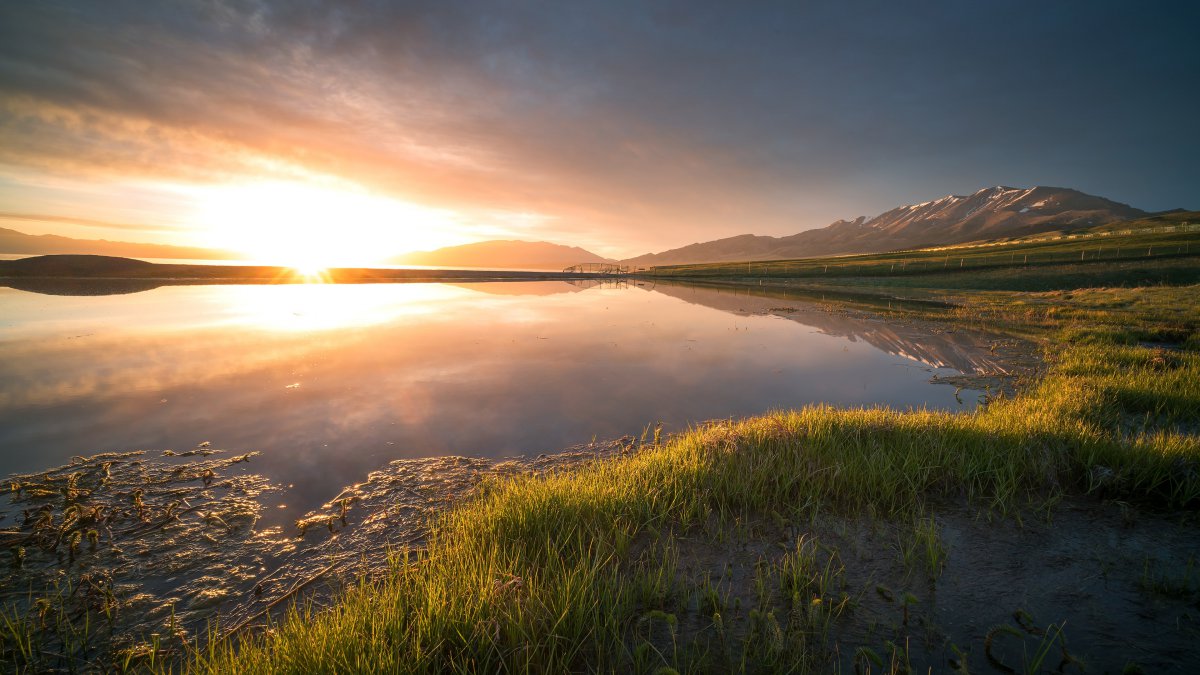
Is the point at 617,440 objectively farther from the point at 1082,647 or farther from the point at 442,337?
the point at 442,337

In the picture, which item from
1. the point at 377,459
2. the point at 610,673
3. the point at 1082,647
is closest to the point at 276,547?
the point at 377,459

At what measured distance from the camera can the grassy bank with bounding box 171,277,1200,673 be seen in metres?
3.19

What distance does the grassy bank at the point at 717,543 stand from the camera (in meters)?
3.19

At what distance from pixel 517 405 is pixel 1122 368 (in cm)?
1726

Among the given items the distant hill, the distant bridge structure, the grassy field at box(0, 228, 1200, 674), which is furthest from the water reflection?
the distant bridge structure

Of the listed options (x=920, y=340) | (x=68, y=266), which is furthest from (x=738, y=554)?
(x=68, y=266)

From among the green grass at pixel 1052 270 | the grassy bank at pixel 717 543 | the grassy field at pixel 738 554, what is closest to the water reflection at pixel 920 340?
the grassy field at pixel 738 554

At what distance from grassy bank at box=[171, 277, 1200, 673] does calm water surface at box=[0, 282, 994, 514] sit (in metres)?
3.14

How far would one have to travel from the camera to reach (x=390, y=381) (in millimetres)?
12820

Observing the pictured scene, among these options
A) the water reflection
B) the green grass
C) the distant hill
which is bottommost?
the water reflection

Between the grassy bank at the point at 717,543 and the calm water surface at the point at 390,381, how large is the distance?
124 inches

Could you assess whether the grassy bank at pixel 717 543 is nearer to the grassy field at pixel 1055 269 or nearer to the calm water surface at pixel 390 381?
the calm water surface at pixel 390 381

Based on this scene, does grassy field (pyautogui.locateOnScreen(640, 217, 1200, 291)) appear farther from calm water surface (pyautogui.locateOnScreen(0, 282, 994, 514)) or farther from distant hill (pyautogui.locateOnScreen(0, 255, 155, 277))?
distant hill (pyautogui.locateOnScreen(0, 255, 155, 277))

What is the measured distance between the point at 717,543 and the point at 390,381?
11.1m
